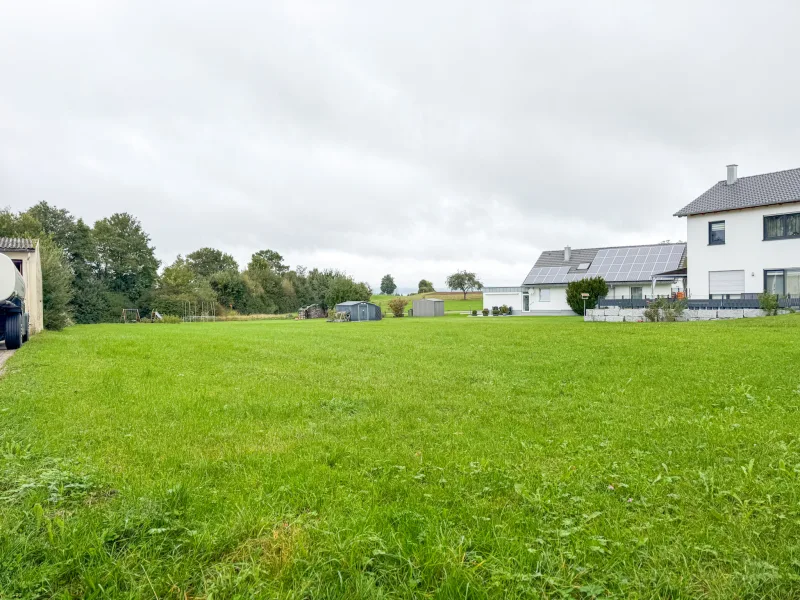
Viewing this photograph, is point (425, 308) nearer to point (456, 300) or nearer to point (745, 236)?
point (745, 236)

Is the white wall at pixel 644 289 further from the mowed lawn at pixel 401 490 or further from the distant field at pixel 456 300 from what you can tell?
the mowed lawn at pixel 401 490

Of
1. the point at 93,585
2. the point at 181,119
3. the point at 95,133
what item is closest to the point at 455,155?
the point at 181,119

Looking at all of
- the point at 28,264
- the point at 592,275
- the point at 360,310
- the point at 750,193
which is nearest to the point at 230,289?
the point at 360,310

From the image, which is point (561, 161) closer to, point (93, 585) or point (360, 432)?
point (360, 432)

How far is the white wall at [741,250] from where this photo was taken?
23297mm

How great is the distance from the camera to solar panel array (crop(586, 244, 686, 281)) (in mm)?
36281

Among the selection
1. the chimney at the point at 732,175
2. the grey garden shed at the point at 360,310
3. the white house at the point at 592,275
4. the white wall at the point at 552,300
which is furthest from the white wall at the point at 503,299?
the chimney at the point at 732,175

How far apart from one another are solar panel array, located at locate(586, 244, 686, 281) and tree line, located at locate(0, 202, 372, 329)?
78.2 feet

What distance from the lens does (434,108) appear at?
19969 mm

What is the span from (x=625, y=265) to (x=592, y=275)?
2.76 metres

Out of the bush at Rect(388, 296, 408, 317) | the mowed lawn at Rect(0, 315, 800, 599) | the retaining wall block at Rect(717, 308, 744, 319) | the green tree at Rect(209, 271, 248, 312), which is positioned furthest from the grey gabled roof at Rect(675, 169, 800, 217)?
the green tree at Rect(209, 271, 248, 312)

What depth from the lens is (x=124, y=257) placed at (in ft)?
168

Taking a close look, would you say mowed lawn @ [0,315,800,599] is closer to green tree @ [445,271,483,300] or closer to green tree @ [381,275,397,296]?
green tree @ [445,271,483,300]

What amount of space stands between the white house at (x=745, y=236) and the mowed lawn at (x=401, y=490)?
72.1 ft
